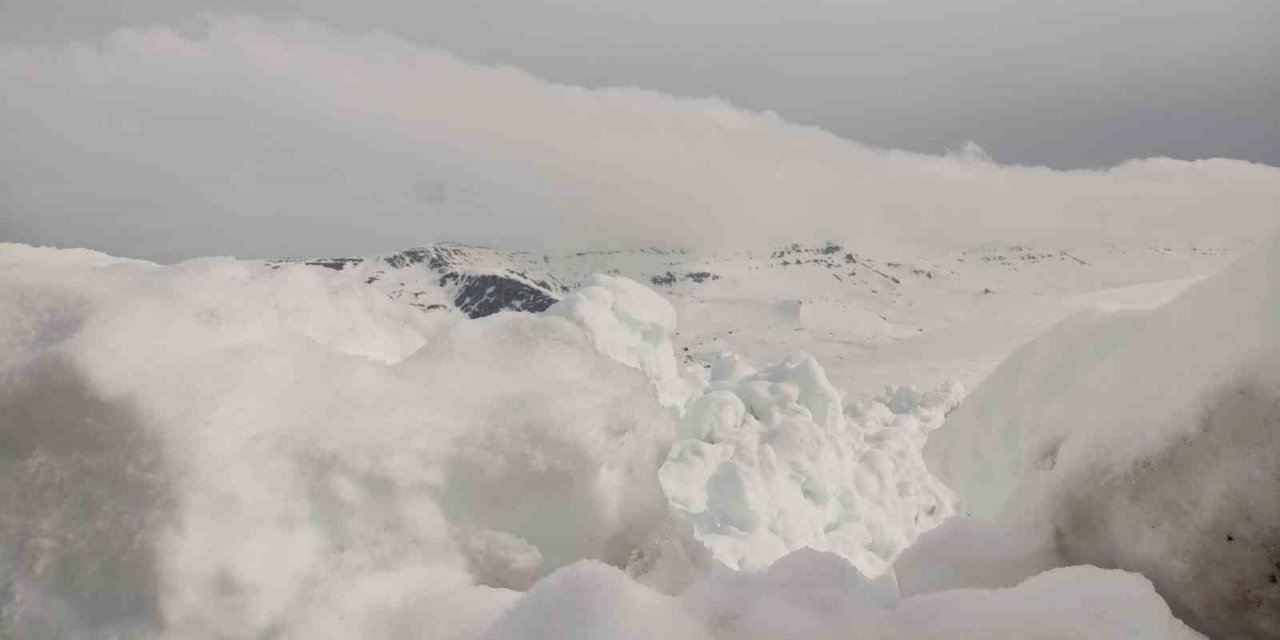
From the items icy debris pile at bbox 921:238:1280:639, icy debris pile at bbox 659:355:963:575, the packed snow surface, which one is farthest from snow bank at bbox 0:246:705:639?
icy debris pile at bbox 659:355:963:575

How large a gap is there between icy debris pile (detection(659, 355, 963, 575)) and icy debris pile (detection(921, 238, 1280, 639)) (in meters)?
12.8

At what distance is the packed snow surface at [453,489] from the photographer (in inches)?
93.0

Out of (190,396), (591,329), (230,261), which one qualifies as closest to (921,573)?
(190,396)

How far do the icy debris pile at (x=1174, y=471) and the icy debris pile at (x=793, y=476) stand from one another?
12.8 m

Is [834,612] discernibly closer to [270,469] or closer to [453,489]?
[453,489]

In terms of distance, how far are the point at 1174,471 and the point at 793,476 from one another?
17968 millimetres

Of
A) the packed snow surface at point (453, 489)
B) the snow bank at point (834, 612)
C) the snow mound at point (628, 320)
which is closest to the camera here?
A: the snow bank at point (834, 612)

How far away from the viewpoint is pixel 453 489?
2.92m

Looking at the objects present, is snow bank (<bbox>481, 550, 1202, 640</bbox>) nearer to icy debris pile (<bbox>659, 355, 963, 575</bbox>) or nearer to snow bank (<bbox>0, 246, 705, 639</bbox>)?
snow bank (<bbox>0, 246, 705, 639</bbox>)

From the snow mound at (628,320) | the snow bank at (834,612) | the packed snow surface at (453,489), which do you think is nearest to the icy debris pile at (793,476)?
the snow mound at (628,320)

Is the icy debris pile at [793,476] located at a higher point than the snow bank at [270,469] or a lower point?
lower

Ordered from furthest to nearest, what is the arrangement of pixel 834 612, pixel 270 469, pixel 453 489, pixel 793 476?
1. pixel 793 476
2. pixel 453 489
3. pixel 270 469
4. pixel 834 612

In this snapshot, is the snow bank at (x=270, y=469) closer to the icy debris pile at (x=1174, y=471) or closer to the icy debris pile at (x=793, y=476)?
the icy debris pile at (x=1174, y=471)

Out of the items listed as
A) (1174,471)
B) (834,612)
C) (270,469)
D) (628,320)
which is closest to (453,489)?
(270,469)
